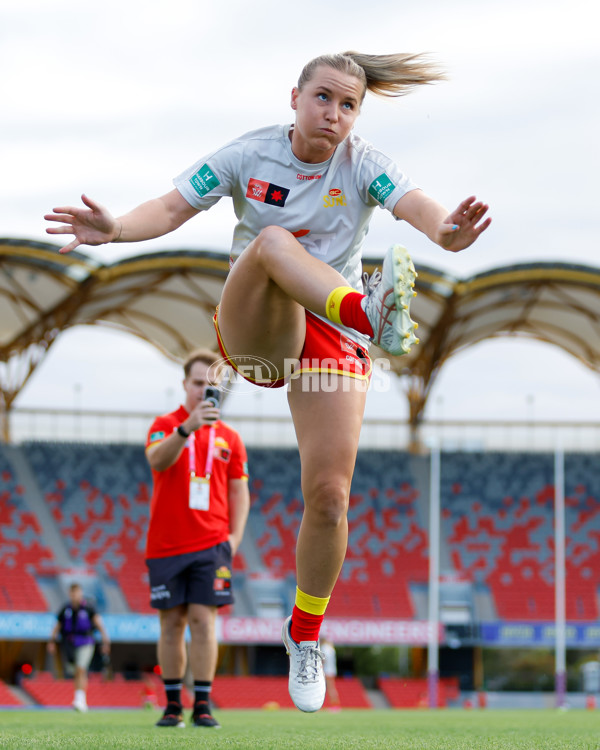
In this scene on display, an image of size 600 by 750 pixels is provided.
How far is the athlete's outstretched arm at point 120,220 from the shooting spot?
4.15 meters

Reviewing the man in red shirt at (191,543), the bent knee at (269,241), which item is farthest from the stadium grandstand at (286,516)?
the bent knee at (269,241)

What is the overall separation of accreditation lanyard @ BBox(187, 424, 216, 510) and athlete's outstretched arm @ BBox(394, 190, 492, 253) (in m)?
3.29

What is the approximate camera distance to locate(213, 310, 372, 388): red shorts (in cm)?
444

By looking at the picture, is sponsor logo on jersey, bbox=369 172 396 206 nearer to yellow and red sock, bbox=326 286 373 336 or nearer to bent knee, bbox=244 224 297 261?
bent knee, bbox=244 224 297 261

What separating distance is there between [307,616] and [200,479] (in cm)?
272

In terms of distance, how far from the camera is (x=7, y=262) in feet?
84.6

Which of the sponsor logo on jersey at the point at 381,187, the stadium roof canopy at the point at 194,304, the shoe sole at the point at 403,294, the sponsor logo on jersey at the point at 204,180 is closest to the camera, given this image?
the shoe sole at the point at 403,294

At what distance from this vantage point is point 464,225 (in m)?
3.93

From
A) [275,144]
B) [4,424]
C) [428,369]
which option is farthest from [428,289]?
[275,144]

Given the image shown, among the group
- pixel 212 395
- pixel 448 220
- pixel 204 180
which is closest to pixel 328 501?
pixel 448 220

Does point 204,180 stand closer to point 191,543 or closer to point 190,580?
point 191,543

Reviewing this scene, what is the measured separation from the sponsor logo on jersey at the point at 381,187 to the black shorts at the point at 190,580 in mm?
3264

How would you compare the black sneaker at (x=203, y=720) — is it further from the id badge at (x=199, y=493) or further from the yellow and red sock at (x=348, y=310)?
the yellow and red sock at (x=348, y=310)

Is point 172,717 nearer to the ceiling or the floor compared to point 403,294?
nearer to the floor
